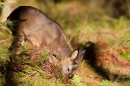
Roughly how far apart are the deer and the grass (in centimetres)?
29

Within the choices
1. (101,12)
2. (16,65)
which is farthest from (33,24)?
(101,12)

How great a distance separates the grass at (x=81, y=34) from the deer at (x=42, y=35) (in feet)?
0.96

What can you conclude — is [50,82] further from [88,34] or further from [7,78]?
[88,34]

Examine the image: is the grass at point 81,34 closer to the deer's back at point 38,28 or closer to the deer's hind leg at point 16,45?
the deer's hind leg at point 16,45

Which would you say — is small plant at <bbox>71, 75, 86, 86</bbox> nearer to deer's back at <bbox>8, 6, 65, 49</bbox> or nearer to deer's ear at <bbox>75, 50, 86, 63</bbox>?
deer's ear at <bbox>75, 50, 86, 63</bbox>

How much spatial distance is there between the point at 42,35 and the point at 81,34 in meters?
2.69

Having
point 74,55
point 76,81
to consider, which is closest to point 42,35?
point 74,55

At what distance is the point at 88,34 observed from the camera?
1163cm

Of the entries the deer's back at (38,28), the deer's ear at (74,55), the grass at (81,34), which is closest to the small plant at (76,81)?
the grass at (81,34)

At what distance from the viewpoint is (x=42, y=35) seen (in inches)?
346

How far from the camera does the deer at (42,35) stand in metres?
8.44

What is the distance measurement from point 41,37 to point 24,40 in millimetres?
384

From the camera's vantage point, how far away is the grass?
7.55 meters

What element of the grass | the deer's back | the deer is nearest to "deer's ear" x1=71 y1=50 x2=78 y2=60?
the deer
